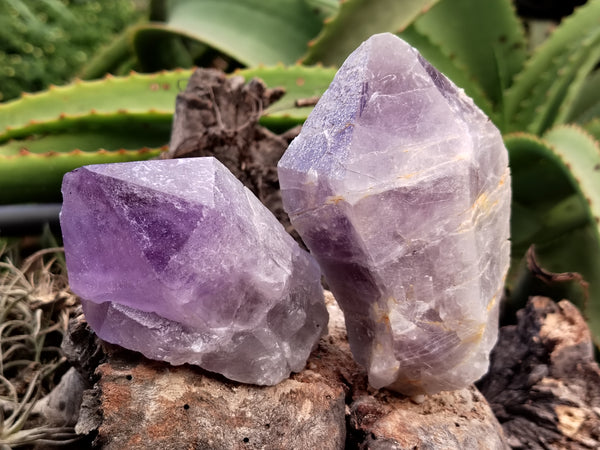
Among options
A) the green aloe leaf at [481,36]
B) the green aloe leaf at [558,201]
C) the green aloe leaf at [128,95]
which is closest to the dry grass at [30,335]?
the green aloe leaf at [128,95]

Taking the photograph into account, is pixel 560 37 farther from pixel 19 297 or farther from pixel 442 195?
pixel 19 297

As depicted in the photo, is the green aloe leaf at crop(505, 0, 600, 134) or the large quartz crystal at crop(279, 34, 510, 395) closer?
the large quartz crystal at crop(279, 34, 510, 395)

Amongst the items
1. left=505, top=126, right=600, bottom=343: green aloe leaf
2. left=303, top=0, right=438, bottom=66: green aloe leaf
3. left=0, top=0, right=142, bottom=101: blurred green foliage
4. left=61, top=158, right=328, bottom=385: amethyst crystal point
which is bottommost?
left=0, top=0, right=142, bottom=101: blurred green foliage

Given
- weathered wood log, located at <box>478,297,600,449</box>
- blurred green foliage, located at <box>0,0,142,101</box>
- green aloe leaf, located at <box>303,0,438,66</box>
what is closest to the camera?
weathered wood log, located at <box>478,297,600,449</box>

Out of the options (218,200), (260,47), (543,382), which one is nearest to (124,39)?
(260,47)

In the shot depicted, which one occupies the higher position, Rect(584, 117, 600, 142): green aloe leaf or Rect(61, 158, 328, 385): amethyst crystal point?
Rect(61, 158, 328, 385): amethyst crystal point

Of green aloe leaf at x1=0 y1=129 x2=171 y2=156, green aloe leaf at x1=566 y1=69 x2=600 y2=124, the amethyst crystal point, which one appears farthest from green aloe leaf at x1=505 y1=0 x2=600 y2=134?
the amethyst crystal point

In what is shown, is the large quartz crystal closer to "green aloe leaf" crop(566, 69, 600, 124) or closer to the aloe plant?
the aloe plant

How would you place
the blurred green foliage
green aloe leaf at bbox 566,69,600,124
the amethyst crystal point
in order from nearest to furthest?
the amethyst crystal point < green aloe leaf at bbox 566,69,600,124 < the blurred green foliage
